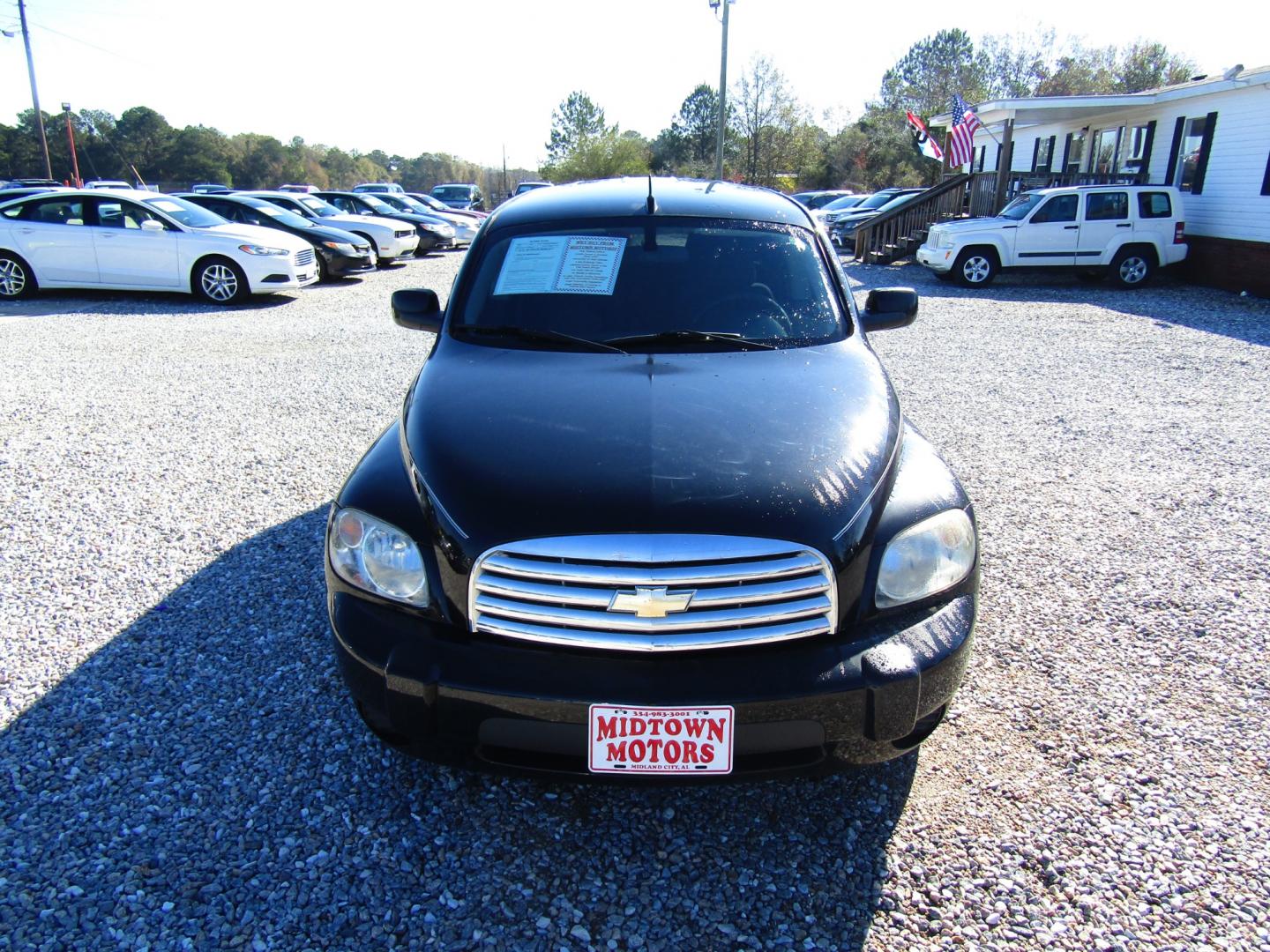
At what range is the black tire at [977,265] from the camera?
49.8ft

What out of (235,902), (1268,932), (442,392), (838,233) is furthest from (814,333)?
(838,233)

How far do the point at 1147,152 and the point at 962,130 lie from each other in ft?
13.2

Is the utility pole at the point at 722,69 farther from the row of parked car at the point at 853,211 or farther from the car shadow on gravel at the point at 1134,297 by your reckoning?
the car shadow on gravel at the point at 1134,297

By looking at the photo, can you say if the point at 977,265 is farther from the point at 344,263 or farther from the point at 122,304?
the point at 122,304

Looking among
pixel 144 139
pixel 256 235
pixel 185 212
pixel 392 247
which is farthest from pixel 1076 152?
pixel 144 139

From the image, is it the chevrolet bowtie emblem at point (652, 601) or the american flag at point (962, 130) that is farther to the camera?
the american flag at point (962, 130)

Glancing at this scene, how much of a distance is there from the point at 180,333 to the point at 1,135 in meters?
66.9

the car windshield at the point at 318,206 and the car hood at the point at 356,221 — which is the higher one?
the car windshield at the point at 318,206

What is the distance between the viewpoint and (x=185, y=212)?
12281mm

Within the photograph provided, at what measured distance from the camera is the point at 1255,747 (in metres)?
2.68

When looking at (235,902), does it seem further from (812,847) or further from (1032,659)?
(1032,659)

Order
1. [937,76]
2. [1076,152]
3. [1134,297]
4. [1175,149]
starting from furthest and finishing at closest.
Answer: [937,76]
[1076,152]
[1175,149]
[1134,297]

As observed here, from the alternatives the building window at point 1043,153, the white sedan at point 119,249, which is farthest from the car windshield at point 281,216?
the building window at point 1043,153

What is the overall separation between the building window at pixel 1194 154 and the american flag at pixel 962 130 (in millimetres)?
4595
